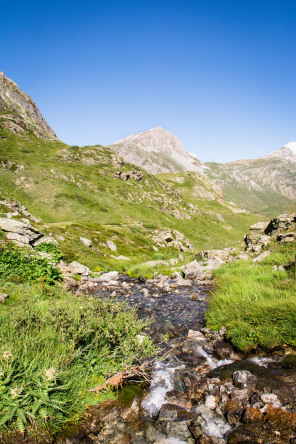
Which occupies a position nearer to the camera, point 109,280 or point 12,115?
point 109,280

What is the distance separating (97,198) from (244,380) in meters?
96.3

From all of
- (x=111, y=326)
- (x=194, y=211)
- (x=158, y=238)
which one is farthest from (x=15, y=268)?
(x=194, y=211)

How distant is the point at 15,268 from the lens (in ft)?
44.3

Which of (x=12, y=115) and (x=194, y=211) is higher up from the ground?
(x=12, y=115)

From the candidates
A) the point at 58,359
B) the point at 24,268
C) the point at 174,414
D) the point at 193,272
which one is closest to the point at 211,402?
the point at 174,414

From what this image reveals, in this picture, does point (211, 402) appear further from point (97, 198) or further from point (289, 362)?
point (97, 198)

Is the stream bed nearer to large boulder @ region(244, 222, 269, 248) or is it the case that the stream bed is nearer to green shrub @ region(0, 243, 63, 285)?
green shrub @ region(0, 243, 63, 285)

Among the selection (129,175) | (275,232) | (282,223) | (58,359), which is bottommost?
(58,359)

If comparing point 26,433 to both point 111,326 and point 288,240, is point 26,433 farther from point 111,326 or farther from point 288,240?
point 288,240

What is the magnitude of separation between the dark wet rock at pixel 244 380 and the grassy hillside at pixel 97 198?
109ft

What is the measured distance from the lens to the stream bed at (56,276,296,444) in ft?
15.4

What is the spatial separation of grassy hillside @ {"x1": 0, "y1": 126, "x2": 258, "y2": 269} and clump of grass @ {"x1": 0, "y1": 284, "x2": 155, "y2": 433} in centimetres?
3199

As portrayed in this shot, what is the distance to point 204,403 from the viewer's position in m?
5.80

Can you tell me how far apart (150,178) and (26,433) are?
6010 inches
